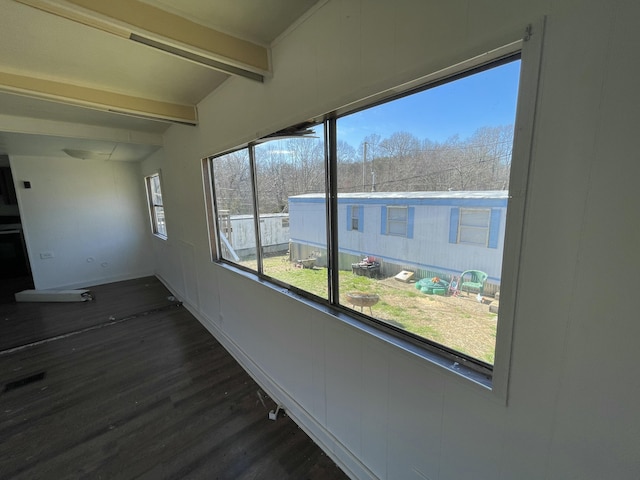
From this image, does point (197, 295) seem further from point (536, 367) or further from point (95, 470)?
point (536, 367)

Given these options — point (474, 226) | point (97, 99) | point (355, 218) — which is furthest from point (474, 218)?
point (97, 99)

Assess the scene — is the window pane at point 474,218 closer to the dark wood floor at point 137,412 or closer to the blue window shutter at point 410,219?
the blue window shutter at point 410,219

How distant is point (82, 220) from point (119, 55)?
474 cm

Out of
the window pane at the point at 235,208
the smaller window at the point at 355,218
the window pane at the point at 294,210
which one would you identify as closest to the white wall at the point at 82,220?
the window pane at the point at 235,208

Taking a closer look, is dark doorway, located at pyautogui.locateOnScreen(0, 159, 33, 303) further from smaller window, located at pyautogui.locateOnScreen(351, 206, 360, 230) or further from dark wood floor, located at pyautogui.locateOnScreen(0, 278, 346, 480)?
smaller window, located at pyautogui.locateOnScreen(351, 206, 360, 230)

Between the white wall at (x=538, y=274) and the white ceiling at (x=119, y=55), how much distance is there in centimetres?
26

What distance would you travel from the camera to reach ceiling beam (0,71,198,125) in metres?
1.88

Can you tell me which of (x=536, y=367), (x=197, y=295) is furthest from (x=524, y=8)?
(x=197, y=295)

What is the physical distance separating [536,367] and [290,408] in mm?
1671

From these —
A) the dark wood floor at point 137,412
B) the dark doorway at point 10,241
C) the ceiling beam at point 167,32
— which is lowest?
the dark wood floor at point 137,412

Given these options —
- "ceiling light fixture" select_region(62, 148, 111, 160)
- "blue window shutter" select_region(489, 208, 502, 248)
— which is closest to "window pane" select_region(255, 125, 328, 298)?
"blue window shutter" select_region(489, 208, 502, 248)

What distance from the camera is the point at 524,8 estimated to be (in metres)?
0.70

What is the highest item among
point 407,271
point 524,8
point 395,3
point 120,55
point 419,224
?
point 120,55

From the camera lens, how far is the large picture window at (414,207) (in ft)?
2.88
